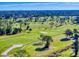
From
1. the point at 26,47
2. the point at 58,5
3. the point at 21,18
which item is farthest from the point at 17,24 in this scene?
the point at 58,5

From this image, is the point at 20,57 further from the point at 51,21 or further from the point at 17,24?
the point at 51,21

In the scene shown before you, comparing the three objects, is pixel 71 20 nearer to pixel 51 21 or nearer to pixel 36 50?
pixel 51 21

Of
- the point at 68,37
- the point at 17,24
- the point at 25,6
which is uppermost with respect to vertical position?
the point at 25,6

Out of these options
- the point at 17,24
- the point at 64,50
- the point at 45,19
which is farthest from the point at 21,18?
the point at 64,50

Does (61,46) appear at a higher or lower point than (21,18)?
lower

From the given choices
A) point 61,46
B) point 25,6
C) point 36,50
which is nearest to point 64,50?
point 61,46

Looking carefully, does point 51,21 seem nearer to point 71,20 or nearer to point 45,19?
point 45,19

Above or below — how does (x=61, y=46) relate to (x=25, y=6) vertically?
below
